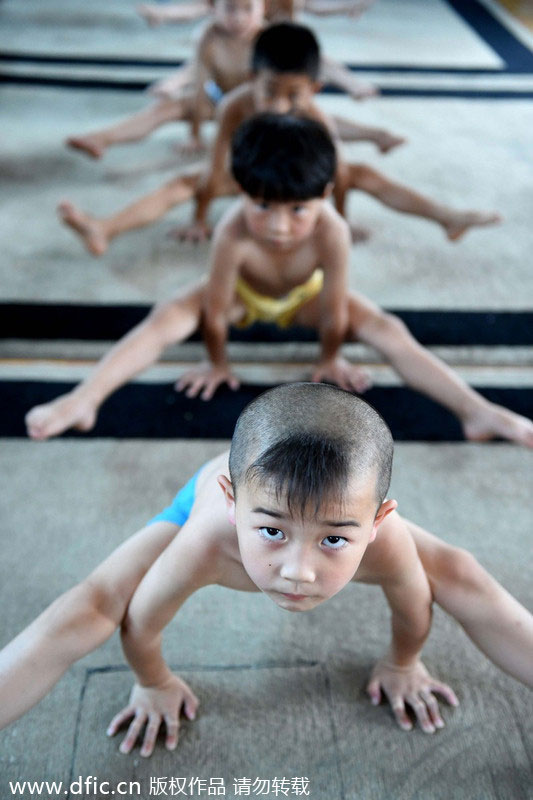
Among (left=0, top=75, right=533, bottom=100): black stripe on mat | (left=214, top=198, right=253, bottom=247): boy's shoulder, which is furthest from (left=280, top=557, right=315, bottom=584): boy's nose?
(left=0, top=75, right=533, bottom=100): black stripe on mat

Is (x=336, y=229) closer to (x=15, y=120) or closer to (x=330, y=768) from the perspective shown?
(x=330, y=768)

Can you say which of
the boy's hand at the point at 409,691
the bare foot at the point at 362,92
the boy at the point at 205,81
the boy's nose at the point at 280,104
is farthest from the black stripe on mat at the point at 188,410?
the bare foot at the point at 362,92

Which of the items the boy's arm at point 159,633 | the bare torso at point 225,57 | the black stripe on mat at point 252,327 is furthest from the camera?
the bare torso at point 225,57

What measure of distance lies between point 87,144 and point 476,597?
1.67 meters

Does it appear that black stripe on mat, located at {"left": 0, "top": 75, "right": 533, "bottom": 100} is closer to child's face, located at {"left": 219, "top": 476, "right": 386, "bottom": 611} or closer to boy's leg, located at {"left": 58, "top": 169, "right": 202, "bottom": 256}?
boy's leg, located at {"left": 58, "top": 169, "right": 202, "bottom": 256}

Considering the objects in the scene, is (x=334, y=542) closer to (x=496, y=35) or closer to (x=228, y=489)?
(x=228, y=489)

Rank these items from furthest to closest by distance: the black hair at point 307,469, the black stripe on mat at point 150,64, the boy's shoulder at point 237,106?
the black stripe on mat at point 150,64, the boy's shoulder at point 237,106, the black hair at point 307,469

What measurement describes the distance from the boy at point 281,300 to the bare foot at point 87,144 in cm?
84

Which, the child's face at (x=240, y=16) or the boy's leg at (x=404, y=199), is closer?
the boy's leg at (x=404, y=199)

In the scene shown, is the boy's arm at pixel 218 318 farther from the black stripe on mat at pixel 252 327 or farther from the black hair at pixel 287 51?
the black hair at pixel 287 51

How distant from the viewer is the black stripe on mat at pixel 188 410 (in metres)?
1.38

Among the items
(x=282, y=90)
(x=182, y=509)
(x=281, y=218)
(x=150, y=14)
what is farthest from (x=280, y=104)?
(x=150, y=14)

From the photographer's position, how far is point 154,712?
0.93 m

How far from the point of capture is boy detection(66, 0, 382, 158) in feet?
6.54
